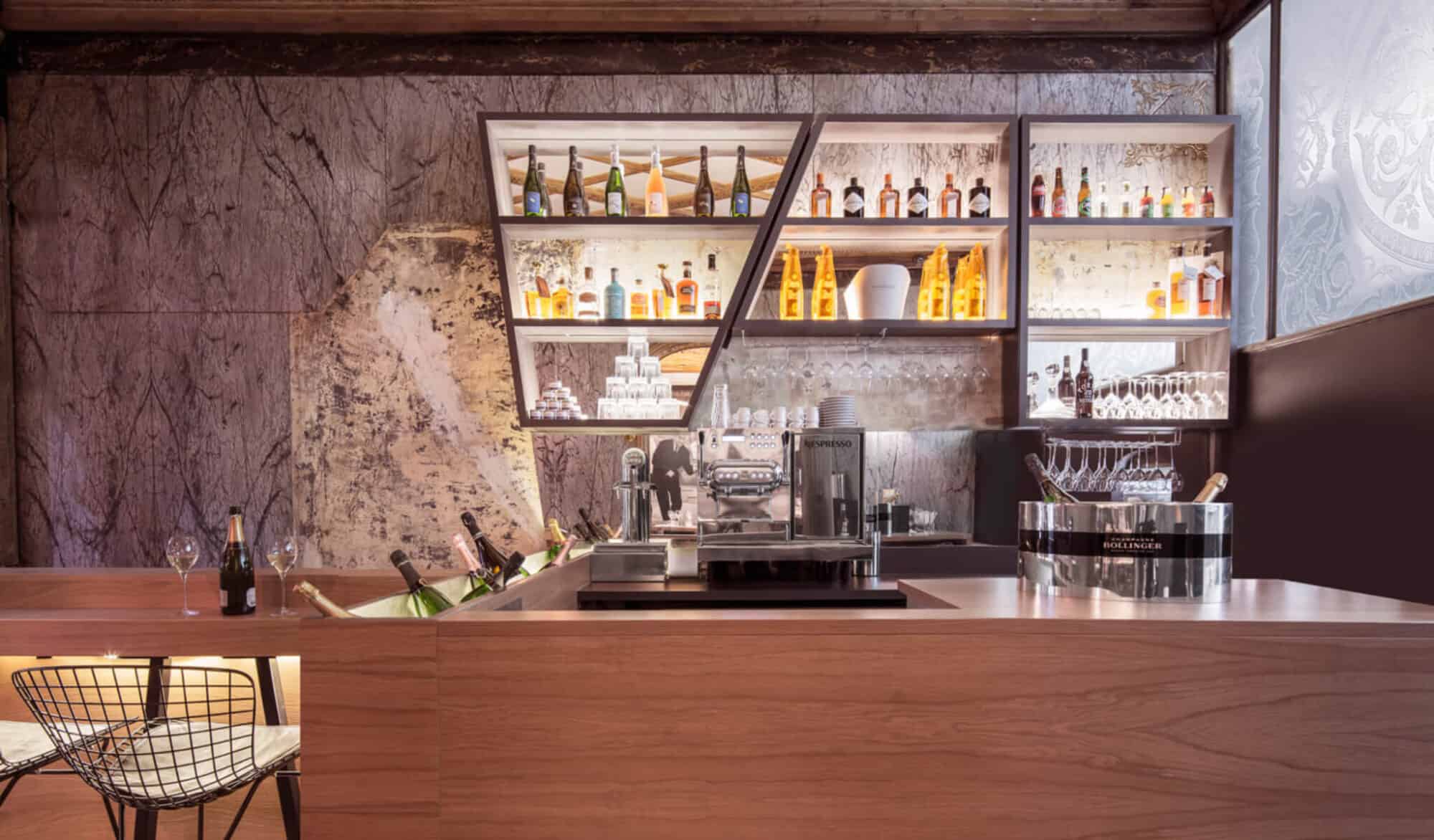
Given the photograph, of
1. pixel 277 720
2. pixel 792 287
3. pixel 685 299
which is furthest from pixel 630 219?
pixel 277 720

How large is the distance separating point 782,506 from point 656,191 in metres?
1.62

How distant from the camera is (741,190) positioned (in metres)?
3.03

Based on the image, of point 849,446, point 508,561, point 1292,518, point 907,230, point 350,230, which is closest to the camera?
point 508,561

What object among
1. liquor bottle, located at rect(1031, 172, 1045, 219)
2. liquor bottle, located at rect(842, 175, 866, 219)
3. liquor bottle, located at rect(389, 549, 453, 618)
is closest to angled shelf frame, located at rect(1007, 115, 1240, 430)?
liquor bottle, located at rect(1031, 172, 1045, 219)

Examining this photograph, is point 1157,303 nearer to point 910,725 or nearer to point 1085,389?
point 1085,389

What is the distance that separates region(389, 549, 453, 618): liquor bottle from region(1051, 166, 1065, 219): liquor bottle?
8.66 ft

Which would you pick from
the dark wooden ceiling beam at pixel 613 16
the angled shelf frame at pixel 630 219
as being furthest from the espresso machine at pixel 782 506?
the dark wooden ceiling beam at pixel 613 16

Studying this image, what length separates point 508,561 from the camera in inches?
64.0

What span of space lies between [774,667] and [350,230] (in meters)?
2.90

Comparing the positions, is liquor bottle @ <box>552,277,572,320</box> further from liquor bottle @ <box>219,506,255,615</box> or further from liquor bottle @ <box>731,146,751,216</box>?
liquor bottle @ <box>219,506,255,615</box>

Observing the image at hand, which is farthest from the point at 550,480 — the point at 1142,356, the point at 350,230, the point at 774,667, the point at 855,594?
the point at 1142,356

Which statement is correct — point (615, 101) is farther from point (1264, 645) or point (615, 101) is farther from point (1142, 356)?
point (1264, 645)

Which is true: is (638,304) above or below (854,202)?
below

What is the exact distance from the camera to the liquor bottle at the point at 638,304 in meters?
3.06
